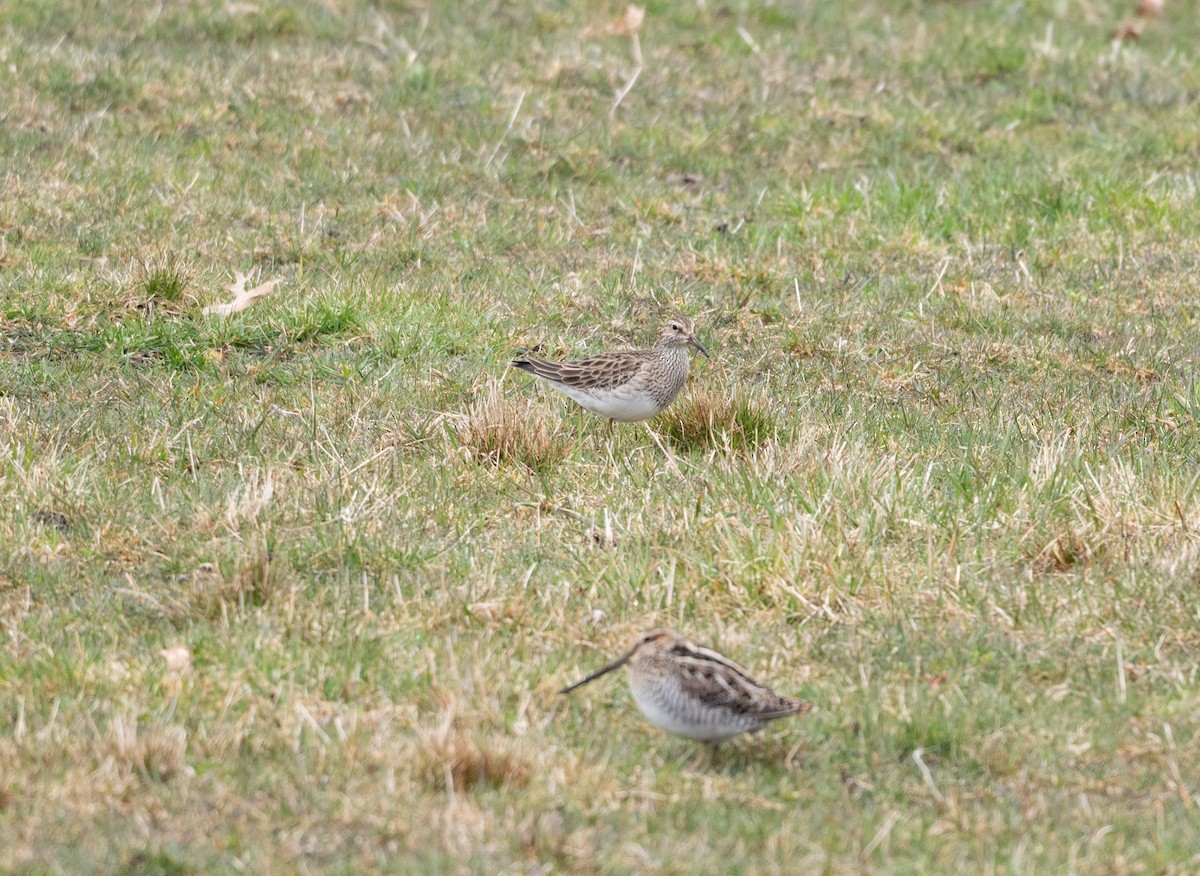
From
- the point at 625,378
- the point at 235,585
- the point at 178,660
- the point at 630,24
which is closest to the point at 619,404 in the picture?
the point at 625,378

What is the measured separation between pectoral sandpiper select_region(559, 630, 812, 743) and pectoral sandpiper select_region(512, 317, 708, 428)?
2.68m

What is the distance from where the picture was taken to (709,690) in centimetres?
516

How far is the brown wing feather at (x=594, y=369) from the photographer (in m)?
8.02

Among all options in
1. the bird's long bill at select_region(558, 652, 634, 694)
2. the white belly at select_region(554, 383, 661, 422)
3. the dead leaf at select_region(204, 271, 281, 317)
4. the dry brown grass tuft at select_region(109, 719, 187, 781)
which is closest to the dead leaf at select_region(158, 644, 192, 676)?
the dry brown grass tuft at select_region(109, 719, 187, 781)

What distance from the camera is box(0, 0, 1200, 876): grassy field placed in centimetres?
504

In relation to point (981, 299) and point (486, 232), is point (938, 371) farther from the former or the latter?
point (486, 232)

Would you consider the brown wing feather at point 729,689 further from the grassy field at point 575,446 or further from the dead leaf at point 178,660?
the dead leaf at point 178,660

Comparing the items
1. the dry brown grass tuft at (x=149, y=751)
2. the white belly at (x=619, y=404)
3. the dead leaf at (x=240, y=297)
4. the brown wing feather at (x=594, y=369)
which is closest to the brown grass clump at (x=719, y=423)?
the white belly at (x=619, y=404)

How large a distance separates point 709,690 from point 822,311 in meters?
5.32

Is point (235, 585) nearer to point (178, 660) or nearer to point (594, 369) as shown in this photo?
point (178, 660)

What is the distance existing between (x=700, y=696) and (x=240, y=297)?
5.14m

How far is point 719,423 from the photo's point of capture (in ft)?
26.1

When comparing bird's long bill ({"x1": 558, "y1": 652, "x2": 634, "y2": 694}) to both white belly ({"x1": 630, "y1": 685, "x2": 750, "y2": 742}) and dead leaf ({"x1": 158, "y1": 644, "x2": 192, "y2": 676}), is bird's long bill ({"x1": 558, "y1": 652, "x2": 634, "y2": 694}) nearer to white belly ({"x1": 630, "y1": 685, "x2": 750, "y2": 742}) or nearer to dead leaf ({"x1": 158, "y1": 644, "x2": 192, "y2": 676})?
white belly ({"x1": 630, "y1": 685, "x2": 750, "y2": 742})

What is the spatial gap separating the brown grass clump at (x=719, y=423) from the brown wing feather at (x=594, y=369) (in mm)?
330
